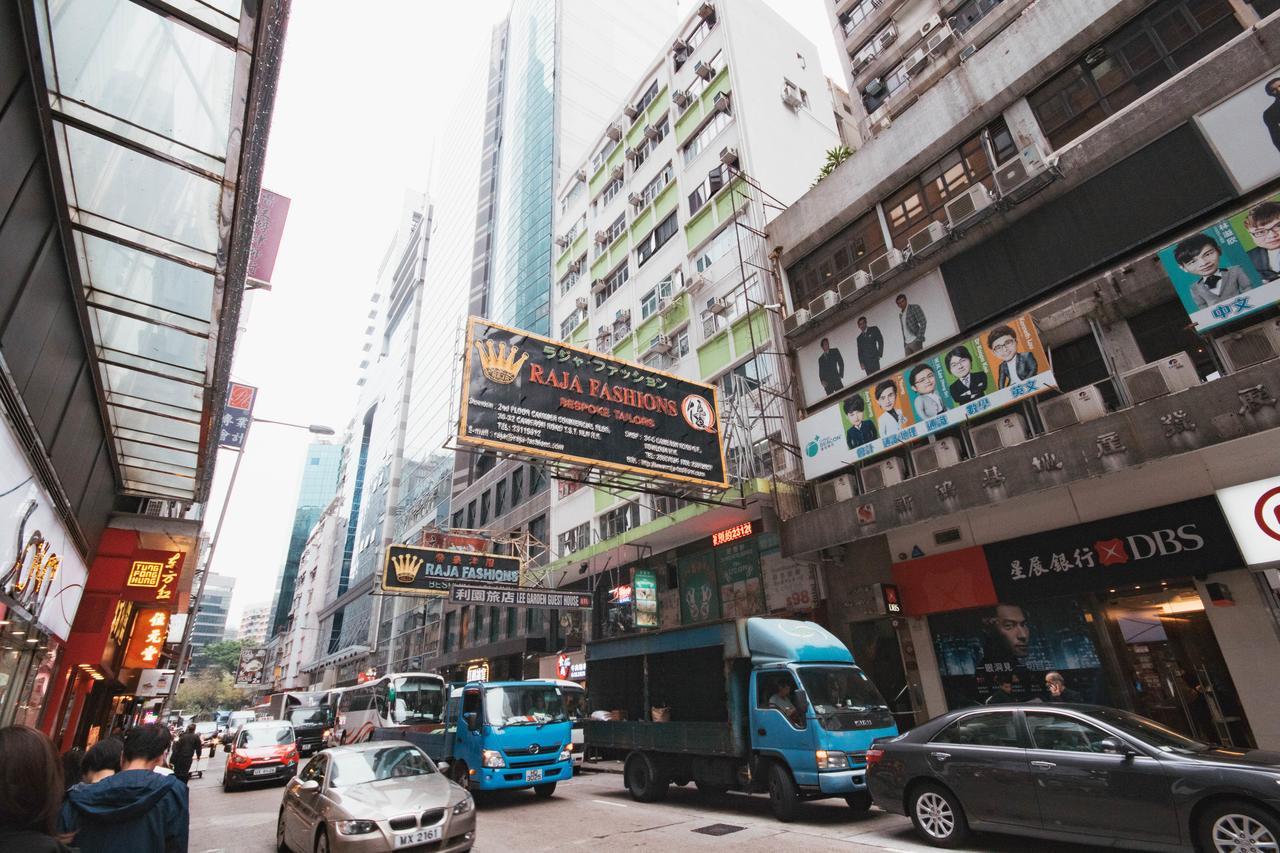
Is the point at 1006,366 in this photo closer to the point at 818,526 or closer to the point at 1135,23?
the point at 818,526

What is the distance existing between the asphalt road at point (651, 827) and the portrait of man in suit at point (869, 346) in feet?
35.1

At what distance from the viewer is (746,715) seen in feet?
33.2

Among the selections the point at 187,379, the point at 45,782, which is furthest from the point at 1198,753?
the point at 187,379

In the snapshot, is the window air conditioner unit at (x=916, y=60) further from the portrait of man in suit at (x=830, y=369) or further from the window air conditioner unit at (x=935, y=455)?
the window air conditioner unit at (x=935, y=455)

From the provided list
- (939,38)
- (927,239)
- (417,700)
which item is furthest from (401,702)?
(939,38)

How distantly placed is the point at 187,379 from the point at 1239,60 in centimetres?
1863

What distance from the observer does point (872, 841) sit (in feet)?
24.5

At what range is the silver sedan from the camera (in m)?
6.72

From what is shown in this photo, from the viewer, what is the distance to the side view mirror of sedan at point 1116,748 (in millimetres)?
6098

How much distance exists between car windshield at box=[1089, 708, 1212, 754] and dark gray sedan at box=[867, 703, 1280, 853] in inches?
0.5

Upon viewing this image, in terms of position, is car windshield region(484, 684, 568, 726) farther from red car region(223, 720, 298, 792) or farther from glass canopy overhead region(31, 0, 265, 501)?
red car region(223, 720, 298, 792)

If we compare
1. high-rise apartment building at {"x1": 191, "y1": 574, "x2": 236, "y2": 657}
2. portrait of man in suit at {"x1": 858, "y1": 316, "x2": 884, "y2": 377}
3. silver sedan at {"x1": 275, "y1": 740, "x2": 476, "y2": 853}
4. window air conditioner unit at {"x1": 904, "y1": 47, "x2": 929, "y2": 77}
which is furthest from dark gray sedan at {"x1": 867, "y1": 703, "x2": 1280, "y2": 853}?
high-rise apartment building at {"x1": 191, "y1": 574, "x2": 236, "y2": 657}

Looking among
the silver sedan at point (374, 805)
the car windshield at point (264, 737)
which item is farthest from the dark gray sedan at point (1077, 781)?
the car windshield at point (264, 737)

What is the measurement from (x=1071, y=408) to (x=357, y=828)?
1403cm
